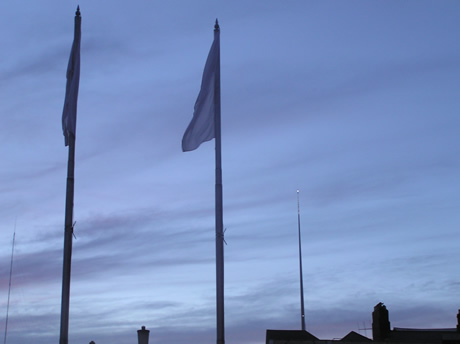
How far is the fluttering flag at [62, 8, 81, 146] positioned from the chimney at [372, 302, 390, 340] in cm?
3674

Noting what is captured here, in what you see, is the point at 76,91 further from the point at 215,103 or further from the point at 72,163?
the point at 215,103

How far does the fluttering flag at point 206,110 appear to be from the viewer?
83.6 ft

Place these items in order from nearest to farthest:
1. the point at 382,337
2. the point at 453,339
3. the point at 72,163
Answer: the point at 72,163
the point at 453,339
the point at 382,337

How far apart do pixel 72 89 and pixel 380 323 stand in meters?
37.6

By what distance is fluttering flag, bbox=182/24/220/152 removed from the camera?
25484 mm

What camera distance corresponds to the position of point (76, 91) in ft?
87.4

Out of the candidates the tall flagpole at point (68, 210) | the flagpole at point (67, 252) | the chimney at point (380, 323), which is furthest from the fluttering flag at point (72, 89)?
the chimney at point (380, 323)

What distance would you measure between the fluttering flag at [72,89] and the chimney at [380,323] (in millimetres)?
36741

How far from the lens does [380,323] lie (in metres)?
57.0

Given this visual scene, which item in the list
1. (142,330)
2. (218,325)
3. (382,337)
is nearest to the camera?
(218,325)

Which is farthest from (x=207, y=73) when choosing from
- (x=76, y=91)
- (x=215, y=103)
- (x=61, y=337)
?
(x=61, y=337)

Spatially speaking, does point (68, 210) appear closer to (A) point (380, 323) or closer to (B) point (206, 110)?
(B) point (206, 110)

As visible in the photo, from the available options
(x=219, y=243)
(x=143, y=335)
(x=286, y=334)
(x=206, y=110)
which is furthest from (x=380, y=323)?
(x=219, y=243)

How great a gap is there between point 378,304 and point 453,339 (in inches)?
345
